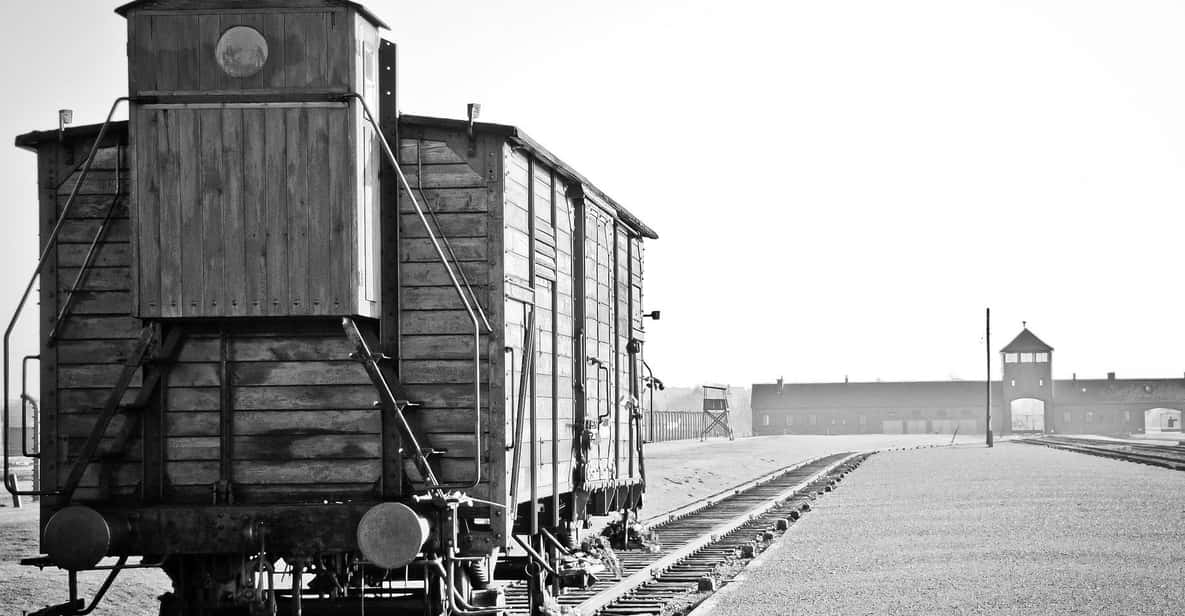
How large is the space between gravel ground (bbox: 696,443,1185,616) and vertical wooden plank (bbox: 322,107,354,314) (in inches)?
192

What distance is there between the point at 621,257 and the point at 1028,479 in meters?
21.9

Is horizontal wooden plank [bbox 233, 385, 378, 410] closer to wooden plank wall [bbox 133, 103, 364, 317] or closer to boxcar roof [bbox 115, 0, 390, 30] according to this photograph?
wooden plank wall [bbox 133, 103, 364, 317]

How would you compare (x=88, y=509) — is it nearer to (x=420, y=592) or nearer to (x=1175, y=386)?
(x=420, y=592)

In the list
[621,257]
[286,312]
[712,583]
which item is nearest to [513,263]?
[286,312]

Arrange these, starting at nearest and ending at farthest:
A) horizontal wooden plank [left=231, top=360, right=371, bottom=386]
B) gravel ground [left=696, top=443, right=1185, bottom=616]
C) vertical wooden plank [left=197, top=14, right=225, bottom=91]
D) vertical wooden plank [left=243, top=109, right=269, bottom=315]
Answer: vertical wooden plank [left=243, top=109, right=269, bottom=315] < vertical wooden plank [left=197, top=14, right=225, bottom=91] < horizontal wooden plank [left=231, top=360, right=371, bottom=386] < gravel ground [left=696, top=443, right=1185, bottom=616]

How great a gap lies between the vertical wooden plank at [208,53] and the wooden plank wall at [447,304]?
1.23 meters

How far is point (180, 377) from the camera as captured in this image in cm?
866

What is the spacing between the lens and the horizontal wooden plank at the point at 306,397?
8.62 m

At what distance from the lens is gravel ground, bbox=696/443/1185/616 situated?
40.3 ft

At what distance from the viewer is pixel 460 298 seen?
871cm

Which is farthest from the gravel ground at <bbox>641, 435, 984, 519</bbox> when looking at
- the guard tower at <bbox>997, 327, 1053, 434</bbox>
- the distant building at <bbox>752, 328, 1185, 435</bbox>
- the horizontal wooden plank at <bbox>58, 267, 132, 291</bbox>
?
the distant building at <bbox>752, 328, 1185, 435</bbox>

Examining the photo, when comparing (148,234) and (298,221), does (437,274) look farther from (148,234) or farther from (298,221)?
(148,234)

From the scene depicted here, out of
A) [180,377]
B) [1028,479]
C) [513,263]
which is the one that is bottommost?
[1028,479]

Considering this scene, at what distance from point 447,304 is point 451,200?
67cm
